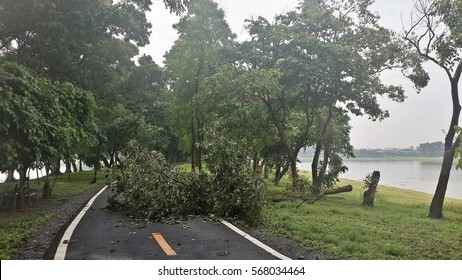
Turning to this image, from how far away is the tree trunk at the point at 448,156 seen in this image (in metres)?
12.5

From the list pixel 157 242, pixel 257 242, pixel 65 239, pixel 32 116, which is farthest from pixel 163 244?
pixel 32 116

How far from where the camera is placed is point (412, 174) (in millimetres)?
10500

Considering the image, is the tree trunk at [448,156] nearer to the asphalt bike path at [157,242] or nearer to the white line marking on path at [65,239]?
the asphalt bike path at [157,242]

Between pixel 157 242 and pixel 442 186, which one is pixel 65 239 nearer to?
pixel 157 242

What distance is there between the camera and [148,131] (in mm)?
22344

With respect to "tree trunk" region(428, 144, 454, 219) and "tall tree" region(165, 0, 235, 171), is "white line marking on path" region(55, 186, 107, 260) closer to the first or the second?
"tall tree" region(165, 0, 235, 171)

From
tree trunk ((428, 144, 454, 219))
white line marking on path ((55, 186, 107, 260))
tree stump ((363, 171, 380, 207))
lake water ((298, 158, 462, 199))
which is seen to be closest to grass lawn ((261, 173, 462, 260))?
tree trunk ((428, 144, 454, 219))

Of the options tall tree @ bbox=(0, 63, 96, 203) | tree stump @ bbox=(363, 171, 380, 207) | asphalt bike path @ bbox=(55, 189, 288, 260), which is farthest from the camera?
tree stump @ bbox=(363, 171, 380, 207)

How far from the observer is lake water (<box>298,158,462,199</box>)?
9.76 metres

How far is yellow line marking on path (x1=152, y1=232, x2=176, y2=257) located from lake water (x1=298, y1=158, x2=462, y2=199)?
545 centimetres

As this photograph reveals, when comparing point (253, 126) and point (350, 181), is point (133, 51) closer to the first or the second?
point (253, 126)

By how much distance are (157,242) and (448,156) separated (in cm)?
1034
